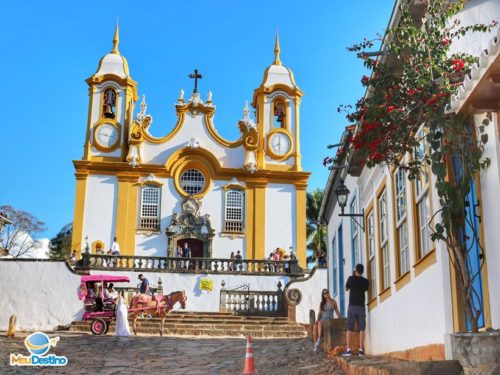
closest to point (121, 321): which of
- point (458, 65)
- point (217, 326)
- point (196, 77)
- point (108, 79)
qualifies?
point (217, 326)

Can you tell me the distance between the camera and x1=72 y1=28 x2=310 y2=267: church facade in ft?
102

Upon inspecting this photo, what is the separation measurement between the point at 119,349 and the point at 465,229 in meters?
9.61

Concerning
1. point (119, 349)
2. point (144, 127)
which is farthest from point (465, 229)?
point (144, 127)

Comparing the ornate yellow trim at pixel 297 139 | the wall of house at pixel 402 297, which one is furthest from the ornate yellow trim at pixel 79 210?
the wall of house at pixel 402 297

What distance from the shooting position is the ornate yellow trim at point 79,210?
100 ft

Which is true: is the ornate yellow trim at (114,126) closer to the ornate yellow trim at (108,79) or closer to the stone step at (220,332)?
the ornate yellow trim at (108,79)

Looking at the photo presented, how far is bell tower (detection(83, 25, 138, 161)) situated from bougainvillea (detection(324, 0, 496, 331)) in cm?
2559

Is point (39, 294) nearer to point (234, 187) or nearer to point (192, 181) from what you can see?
point (192, 181)

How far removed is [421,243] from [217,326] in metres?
12.3

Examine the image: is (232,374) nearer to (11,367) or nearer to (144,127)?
(11,367)

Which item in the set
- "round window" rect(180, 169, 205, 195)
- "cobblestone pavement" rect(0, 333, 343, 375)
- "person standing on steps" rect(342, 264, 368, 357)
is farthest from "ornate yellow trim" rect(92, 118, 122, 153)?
"person standing on steps" rect(342, 264, 368, 357)

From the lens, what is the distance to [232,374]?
10836mm

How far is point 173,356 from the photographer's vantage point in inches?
522

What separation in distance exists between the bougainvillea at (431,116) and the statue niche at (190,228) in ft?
76.0
